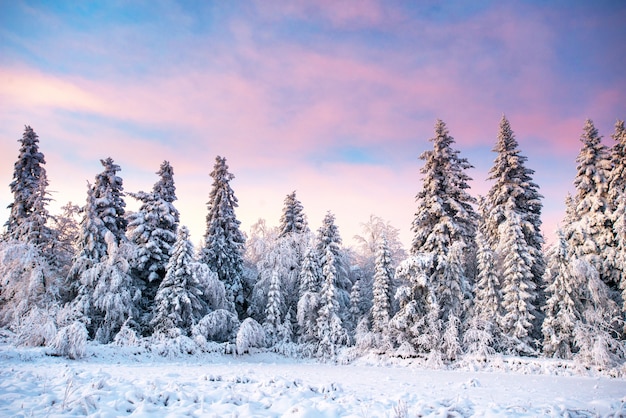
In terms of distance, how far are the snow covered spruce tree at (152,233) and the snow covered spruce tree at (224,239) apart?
3.02m

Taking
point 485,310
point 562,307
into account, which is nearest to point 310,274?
point 485,310

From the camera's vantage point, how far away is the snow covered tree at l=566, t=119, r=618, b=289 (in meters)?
23.0

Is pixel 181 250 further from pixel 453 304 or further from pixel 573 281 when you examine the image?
pixel 573 281

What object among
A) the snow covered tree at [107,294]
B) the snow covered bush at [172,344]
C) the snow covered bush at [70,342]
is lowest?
the snow covered bush at [172,344]

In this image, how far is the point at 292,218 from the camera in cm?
3472

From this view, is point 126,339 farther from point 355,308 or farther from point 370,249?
point 370,249

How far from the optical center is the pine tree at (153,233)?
25.7 metres

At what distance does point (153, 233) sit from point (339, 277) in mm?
15600

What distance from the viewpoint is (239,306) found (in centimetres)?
3030

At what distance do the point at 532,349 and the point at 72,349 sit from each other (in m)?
24.4

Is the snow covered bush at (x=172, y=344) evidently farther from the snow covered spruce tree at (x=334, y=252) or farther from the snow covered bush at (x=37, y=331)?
the snow covered spruce tree at (x=334, y=252)

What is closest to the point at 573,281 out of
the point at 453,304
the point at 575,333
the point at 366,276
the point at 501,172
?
the point at 575,333

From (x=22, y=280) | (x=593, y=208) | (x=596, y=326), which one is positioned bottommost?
(x=596, y=326)

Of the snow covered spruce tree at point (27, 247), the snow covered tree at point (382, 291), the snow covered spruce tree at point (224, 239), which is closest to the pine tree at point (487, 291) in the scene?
the snow covered tree at point (382, 291)
